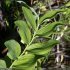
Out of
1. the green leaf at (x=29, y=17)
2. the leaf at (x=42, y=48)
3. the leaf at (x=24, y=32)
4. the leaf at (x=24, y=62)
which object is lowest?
the leaf at (x=24, y=62)

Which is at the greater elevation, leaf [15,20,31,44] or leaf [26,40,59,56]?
leaf [15,20,31,44]

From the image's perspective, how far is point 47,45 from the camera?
0.38 metres

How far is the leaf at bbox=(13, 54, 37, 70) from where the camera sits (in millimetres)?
379

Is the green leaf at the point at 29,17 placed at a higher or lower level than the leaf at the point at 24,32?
higher

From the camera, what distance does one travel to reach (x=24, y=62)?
380 millimetres

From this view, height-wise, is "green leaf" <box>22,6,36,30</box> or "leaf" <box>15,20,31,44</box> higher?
"green leaf" <box>22,6,36,30</box>

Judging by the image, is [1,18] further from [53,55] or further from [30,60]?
[30,60]

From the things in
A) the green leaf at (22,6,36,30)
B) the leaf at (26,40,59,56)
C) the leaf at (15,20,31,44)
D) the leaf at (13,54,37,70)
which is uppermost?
the green leaf at (22,6,36,30)

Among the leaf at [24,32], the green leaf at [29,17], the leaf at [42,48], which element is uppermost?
the green leaf at [29,17]

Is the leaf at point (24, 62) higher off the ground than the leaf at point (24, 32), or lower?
lower

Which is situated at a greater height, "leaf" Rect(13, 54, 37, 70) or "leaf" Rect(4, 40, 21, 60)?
"leaf" Rect(4, 40, 21, 60)

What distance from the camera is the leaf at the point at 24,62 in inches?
14.9

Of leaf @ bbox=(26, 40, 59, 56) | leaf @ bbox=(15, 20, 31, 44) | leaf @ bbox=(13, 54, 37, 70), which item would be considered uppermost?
leaf @ bbox=(15, 20, 31, 44)

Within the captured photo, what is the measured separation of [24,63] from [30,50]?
0.08 feet
